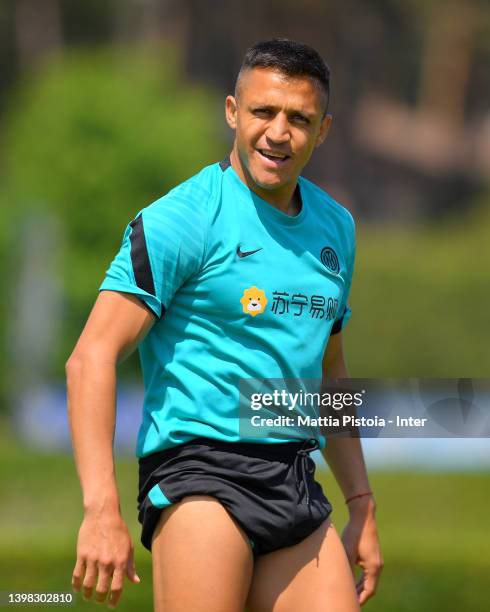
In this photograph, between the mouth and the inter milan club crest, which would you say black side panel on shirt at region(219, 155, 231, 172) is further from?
the inter milan club crest

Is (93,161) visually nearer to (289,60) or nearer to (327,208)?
(327,208)

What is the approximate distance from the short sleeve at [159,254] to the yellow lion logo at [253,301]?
0.16 metres

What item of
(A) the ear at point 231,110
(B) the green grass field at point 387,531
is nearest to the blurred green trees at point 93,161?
(B) the green grass field at point 387,531

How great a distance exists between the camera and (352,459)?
420cm

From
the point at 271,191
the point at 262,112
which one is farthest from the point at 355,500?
the point at 262,112

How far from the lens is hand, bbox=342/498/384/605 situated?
415 centimetres

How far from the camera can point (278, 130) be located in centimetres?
371

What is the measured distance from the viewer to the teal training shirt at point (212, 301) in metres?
3.56

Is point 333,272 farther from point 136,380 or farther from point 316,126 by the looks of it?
point 136,380

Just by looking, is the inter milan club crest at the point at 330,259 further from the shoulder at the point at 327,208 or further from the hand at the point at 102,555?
the hand at the point at 102,555

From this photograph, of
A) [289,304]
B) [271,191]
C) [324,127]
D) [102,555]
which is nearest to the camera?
[102,555]

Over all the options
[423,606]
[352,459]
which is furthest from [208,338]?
[423,606]

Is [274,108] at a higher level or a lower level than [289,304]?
higher

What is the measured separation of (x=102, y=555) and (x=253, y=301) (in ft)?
2.72
